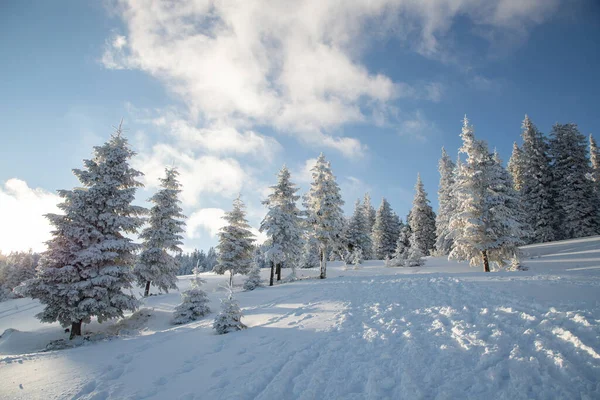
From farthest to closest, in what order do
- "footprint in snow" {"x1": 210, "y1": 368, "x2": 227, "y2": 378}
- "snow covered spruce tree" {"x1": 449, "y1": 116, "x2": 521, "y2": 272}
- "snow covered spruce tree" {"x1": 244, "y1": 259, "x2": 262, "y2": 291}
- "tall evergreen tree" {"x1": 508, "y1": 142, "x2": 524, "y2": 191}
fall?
1. "tall evergreen tree" {"x1": 508, "y1": 142, "x2": 524, "y2": 191}
2. "snow covered spruce tree" {"x1": 244, "y1": 259, "x2": 262, "y2": 291}
3. "snow covered spruce tree" {"x1": 449, "y1": 116, "x2": 521, "y2": 272}
4. "footprint in snow" {"x1": 210, "y1": 368, "x2": 227, "y2": 378}

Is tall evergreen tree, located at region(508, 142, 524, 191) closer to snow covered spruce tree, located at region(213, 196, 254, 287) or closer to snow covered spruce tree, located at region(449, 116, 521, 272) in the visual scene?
snow covered spruce tree, located at region(449, 116, 521, 272)

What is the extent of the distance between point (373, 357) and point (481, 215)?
2052 centimetres

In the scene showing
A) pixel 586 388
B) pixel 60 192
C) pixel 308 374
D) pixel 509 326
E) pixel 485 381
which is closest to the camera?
pixel 586 388

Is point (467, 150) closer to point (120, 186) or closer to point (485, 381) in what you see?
point (485, 381)

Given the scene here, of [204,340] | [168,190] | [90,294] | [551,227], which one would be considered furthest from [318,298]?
[551,227]

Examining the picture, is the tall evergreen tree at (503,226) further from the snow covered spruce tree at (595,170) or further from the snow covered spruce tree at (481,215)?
the snow covered spruce tree at (595,170)

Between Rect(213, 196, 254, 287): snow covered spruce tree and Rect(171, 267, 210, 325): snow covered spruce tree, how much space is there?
1248 cm

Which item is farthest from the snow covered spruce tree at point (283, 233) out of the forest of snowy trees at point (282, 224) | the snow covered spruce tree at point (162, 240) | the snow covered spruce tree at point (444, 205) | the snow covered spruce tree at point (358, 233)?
the snow covered spruce tree at point (358, 233)

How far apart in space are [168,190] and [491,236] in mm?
28324

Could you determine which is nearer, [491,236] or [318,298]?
[318,298]

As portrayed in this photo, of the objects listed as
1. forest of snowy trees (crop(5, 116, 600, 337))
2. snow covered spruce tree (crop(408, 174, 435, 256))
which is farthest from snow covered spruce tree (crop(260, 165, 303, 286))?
snow covered spruce tree (crop(408, 174, 435, 256))

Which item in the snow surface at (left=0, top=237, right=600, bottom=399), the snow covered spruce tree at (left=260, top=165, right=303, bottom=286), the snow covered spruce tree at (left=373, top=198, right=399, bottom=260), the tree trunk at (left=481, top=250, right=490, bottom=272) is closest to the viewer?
the snow surface at (left=0, top=237, right=600, bottom=399)

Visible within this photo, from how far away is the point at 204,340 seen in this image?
28.1ft

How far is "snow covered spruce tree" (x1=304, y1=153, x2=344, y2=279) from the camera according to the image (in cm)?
2684
